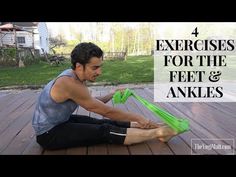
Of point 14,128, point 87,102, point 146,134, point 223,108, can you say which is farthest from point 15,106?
point 223,108

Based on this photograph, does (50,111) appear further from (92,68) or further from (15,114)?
(15,114)

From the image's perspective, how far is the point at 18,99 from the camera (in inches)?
151

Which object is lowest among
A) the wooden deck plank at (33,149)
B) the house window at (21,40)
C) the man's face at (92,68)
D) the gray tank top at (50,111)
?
the wooden deck plank at (33,149)

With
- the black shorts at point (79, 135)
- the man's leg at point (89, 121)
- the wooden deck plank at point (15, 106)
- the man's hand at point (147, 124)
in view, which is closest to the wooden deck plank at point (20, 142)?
the black shorts at point (79, 135)

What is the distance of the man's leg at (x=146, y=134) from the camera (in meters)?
2.03

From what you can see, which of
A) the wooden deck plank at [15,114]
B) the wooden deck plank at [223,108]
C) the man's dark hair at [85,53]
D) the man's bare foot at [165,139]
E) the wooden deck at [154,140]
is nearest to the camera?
the man's dark hair at [85,53]

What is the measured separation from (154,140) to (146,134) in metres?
0.13

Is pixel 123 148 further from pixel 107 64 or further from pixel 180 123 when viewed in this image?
pixel 107 64

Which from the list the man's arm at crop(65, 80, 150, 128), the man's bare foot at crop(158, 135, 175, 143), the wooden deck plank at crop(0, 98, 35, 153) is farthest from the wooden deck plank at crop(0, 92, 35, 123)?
the man's bare foot at crop(158, 135, 175, 143)

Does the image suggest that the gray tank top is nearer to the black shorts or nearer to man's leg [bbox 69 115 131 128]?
the black shorts

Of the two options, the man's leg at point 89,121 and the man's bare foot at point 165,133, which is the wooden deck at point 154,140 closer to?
the man's bare foot at point 165,133

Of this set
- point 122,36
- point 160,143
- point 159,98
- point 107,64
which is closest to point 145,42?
point 122,36

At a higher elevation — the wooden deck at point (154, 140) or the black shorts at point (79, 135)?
the black shorts at point (79, 135)
